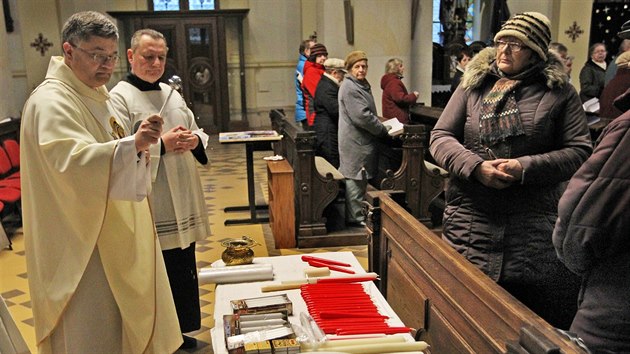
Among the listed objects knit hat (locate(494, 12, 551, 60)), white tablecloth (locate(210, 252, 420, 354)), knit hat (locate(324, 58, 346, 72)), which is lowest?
white tablecloth (locate(210, 252, 420, 354))

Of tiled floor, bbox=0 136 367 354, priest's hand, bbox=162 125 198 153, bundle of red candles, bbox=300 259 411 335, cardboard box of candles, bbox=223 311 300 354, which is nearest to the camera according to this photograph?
cardboard box of candles, bbox=223 311 300 354

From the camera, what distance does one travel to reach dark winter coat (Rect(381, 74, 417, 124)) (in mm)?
6938

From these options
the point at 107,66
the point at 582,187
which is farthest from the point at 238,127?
the point at 582,187

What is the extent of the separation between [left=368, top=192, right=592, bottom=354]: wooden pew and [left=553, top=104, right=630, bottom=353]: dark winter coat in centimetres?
24

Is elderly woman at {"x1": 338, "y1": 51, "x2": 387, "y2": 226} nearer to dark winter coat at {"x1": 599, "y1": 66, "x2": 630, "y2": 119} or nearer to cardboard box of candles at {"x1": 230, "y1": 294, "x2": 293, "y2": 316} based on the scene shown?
dark winter coat at {"x1": 599, "y1": 66, "x2": 630, "y2": 119}

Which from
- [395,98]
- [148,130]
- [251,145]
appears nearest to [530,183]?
[148,130]

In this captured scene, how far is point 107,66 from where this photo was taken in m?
2.30

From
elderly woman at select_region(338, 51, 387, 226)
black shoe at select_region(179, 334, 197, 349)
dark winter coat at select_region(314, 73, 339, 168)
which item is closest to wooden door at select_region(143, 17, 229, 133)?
dark winter coat at select_region(314, 73, 339, 168)

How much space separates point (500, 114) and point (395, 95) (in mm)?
4668

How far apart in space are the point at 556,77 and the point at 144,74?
215 centimetres

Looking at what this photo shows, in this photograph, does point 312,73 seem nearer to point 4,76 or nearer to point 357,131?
point 357,131

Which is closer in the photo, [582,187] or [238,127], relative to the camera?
[582,187]

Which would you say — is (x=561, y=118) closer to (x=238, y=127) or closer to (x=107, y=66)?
(x=107, y=66)

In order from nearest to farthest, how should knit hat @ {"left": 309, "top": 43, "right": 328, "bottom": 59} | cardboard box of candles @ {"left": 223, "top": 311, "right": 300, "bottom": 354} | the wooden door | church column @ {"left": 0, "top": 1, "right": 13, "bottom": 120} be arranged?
cardboard box of candles @ {"left": 223, "top": 311, "right": 300, "bottom": 354} → knit hat @ {"left": 309, "top": 43, "right": 328, "bottom": 59} → church column @ {"left": 0, "top": 1, "right": 13, "bottom": 120} → the wooden door
